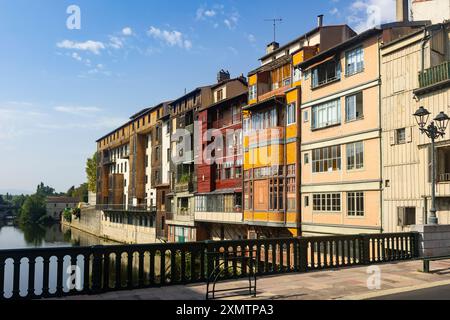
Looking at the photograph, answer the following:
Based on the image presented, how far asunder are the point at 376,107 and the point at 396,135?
7.46 ft

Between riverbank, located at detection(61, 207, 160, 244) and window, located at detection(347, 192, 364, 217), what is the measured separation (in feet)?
107

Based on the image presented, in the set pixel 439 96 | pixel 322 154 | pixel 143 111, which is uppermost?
pixel 143 111

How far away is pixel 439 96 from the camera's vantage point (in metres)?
21.8

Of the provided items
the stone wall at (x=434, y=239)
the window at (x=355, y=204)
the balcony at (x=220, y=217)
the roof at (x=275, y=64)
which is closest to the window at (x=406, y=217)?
the window at (x=355, y=204)

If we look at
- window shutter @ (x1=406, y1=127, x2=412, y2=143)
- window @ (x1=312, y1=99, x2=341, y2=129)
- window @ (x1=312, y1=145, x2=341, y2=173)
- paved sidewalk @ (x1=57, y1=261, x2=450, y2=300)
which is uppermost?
window @ (x1=312, y1=99, x2=341, y2=129)

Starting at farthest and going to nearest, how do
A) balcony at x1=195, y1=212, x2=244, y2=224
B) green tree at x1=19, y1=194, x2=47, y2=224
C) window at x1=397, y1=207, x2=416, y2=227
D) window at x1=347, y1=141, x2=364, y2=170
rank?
1. green tree at x1=19, y1=194, x2=47, y2=224
2. balcony at x1=195, y1=212, x2=244, y2=224
3. window at x1=347, y1=141, x2=364, y2=170
4. window at x1=397, y1=207, x2=416, y2=227

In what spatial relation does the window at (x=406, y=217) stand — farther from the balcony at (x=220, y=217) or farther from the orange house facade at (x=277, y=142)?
the balcony at (x=220, y=217)

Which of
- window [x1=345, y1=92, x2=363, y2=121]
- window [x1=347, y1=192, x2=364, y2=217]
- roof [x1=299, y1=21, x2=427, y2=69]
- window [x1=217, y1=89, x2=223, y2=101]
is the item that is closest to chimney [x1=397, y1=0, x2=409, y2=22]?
roof [x1=299, y1=21, x2=427, y2=69]

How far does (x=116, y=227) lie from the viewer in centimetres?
7369

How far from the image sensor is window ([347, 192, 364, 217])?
26.5 m

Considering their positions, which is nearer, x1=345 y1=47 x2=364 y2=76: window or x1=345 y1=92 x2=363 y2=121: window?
x1=345 y1=47 x2=364 y2=76: window

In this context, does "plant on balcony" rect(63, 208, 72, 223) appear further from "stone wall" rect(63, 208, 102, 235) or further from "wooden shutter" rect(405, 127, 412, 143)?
"wooden shutter" rect(405, 127, 412, 143)
